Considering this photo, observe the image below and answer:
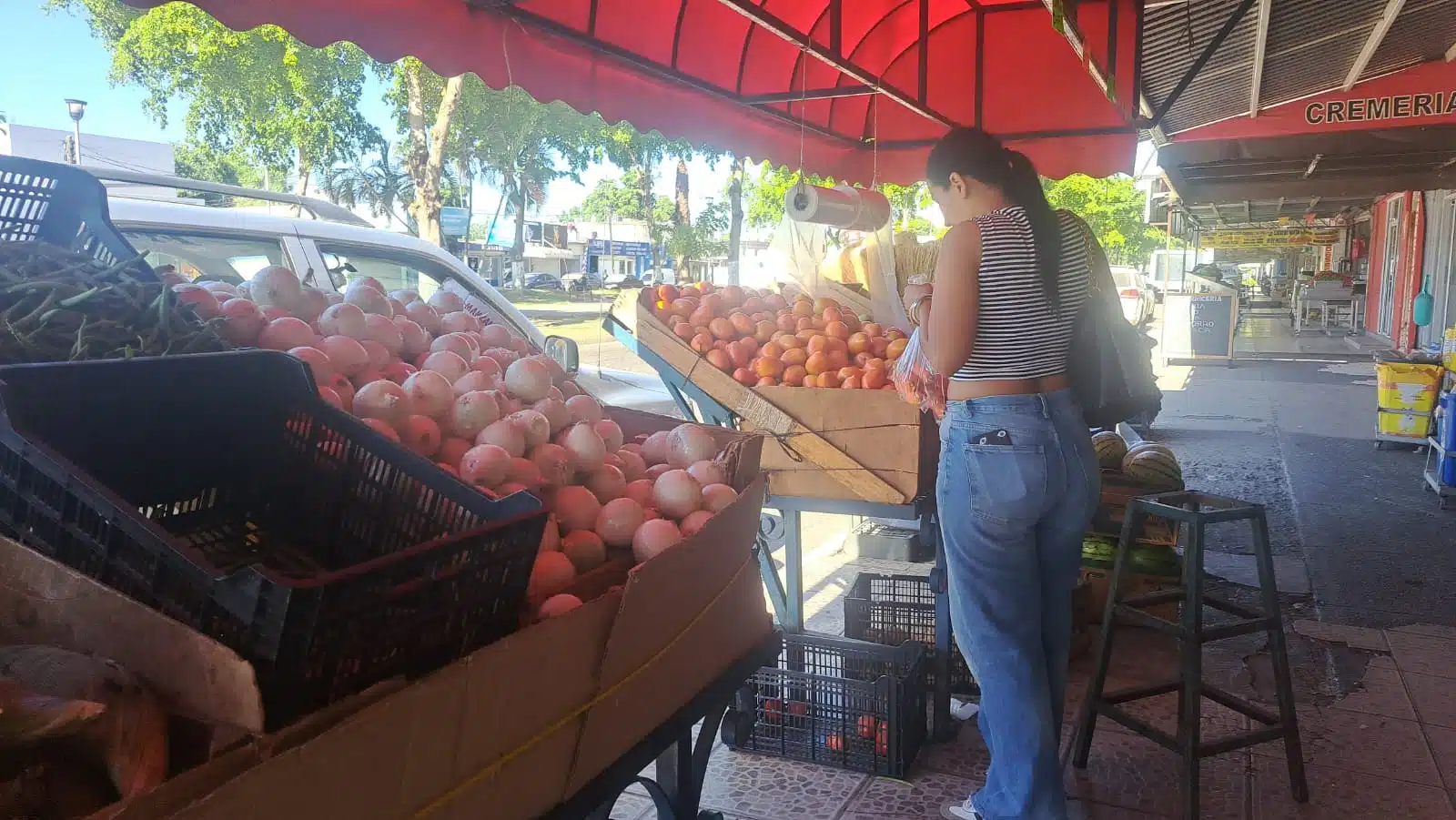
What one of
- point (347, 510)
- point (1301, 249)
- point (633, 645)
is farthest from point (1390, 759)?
point (1301, 249)

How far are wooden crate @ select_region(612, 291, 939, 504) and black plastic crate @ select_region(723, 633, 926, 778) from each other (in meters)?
0.64

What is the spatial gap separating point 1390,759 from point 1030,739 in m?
1.78

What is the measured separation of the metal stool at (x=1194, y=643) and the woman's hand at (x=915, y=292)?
1.06m

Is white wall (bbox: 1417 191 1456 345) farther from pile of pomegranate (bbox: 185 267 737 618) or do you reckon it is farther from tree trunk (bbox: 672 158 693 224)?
tree trunk (bbox: 672 158 693 224)

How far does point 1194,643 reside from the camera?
310cm

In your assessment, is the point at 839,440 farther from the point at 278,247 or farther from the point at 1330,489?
the point at 1330,489

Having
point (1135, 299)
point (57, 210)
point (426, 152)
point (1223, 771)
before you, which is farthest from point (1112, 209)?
point (57, 210)

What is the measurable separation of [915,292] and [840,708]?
162cm

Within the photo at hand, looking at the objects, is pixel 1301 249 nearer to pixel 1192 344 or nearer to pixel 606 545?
pixel 1192 344

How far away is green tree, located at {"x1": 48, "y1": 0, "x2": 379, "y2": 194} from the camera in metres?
22.5

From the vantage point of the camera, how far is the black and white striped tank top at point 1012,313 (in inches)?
110

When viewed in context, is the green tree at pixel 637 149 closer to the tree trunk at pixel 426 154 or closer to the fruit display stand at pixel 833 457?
the tree trunk at pixel 426 154

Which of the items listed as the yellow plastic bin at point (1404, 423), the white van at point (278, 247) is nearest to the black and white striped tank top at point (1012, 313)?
the white van at point (278, 247)

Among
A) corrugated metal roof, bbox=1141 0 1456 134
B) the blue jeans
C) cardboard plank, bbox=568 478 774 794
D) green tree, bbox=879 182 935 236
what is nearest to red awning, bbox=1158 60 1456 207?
corrugated metal roof, bbox=1141 0 1456 134
